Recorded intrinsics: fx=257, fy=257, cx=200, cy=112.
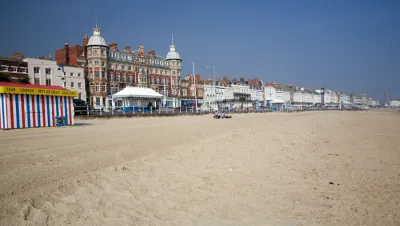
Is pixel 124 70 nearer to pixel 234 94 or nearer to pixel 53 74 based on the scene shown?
pixel 53 74

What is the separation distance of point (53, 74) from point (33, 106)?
3822 cm

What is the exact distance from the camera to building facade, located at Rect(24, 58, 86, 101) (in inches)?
1793

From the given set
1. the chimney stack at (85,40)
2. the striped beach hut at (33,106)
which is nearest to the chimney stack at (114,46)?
the chimney stack at (85,40)

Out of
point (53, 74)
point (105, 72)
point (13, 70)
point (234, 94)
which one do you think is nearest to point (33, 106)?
point (13, 70)

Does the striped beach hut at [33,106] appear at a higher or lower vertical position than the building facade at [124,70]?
lower

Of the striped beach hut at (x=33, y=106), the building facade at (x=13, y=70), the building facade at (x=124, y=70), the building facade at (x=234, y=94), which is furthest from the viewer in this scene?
the building facade at (x=234, y=94)

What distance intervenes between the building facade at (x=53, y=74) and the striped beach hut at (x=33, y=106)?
1069 inches

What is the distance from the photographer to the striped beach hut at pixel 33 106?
14336 mm

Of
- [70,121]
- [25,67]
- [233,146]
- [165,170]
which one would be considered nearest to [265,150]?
[233,146]

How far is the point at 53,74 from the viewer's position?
48719 mm

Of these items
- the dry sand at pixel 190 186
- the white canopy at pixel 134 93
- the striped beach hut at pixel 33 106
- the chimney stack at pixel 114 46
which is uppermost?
the chimney stack at pixel 114 46

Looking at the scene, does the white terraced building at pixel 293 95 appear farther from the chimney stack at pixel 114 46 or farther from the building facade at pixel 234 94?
the chimney stack at pixel 114 46

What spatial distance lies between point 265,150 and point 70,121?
13.9m

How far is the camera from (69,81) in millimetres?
51938
